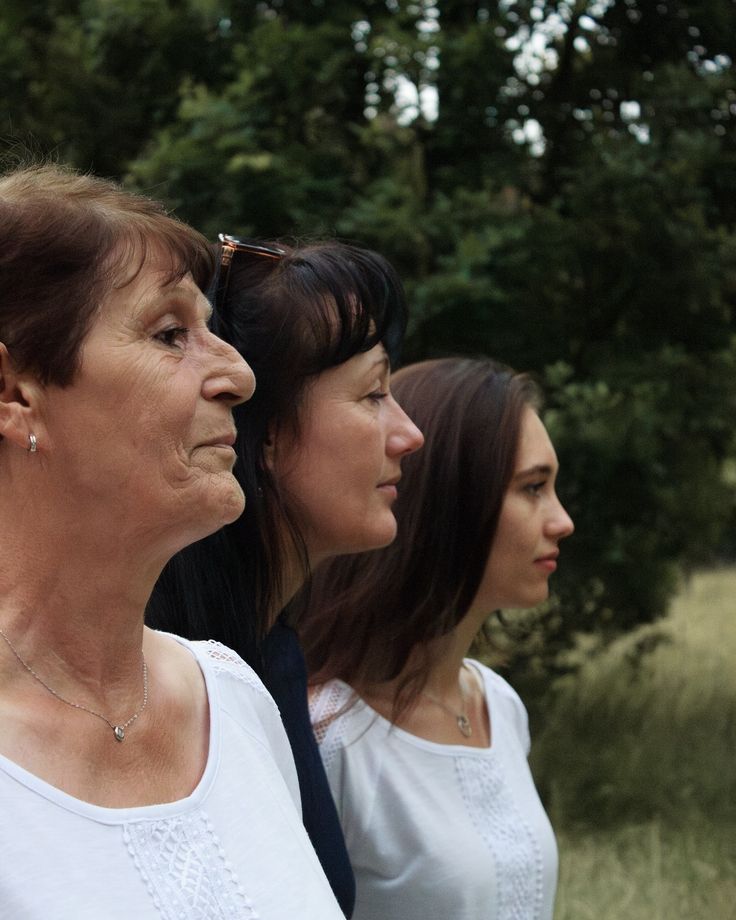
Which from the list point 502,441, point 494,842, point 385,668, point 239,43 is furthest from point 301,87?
point 494,842

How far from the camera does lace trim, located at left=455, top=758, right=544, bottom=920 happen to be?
269 centimetres

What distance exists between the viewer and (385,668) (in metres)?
2.96

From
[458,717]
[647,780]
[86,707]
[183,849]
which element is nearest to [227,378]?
[86,707]

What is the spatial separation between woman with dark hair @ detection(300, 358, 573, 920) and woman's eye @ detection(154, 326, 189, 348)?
51.9 inches

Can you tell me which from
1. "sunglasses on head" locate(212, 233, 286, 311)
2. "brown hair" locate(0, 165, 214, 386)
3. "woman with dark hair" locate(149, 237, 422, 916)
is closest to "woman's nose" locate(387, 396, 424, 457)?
"woman with dark hair" locate(149, 237, 422, 916)

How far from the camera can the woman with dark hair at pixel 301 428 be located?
246 centimetres

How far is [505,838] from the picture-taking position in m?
2.74

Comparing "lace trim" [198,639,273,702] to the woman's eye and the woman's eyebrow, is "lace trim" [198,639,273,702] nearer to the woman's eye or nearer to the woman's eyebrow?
the woman's eye

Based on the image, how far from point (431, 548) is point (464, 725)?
422 millimetres

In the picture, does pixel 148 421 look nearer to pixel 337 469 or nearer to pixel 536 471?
pixel 337 469

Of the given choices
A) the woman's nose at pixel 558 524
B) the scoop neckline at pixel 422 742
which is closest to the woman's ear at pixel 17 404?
the scoop neckline at pixel 422 742

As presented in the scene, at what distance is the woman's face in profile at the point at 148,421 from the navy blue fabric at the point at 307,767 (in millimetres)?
782

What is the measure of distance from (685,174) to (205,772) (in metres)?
4.45

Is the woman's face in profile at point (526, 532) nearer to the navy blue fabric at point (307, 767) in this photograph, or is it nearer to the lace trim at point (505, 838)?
the lace trim at point (505, 838)
